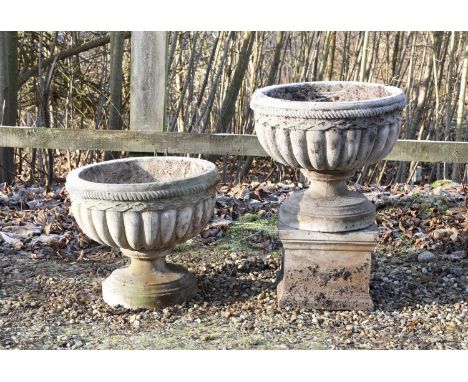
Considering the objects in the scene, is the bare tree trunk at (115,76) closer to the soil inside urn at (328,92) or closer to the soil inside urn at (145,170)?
the soil inside urn at (145,170)

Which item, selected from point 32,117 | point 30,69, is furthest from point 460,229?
point 32,117

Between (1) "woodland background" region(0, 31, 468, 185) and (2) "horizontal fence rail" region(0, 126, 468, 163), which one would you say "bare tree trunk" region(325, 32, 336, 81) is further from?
(2) "horizontal fence rail" region(0, 126, 468, 163)

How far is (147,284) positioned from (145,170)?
781mm

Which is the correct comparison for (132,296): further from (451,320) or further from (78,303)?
(451,320)

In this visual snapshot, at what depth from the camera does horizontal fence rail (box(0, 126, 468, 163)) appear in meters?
5.84

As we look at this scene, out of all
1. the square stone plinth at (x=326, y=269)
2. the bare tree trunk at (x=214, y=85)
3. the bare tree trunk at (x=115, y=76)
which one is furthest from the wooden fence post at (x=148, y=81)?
the square stone plinth at (x=326, y=269)

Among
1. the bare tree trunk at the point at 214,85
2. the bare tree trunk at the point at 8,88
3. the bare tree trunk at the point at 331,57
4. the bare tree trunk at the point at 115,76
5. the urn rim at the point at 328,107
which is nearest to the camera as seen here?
the urn rim at the point at 328,107

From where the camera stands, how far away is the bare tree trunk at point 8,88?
689 centimetres

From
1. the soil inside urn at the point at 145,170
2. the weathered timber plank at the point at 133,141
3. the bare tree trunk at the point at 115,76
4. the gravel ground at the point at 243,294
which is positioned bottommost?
the gravel ground at the point at 243,294

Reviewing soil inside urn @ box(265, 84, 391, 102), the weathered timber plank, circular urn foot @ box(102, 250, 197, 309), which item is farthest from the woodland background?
circular urn foot @ box(102, 250, 197, 309)

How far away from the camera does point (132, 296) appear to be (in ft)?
13.8

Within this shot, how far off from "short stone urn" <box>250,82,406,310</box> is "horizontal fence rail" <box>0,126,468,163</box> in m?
1.54

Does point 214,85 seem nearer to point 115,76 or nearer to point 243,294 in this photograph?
point 115,76

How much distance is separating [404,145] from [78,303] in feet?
9.54
